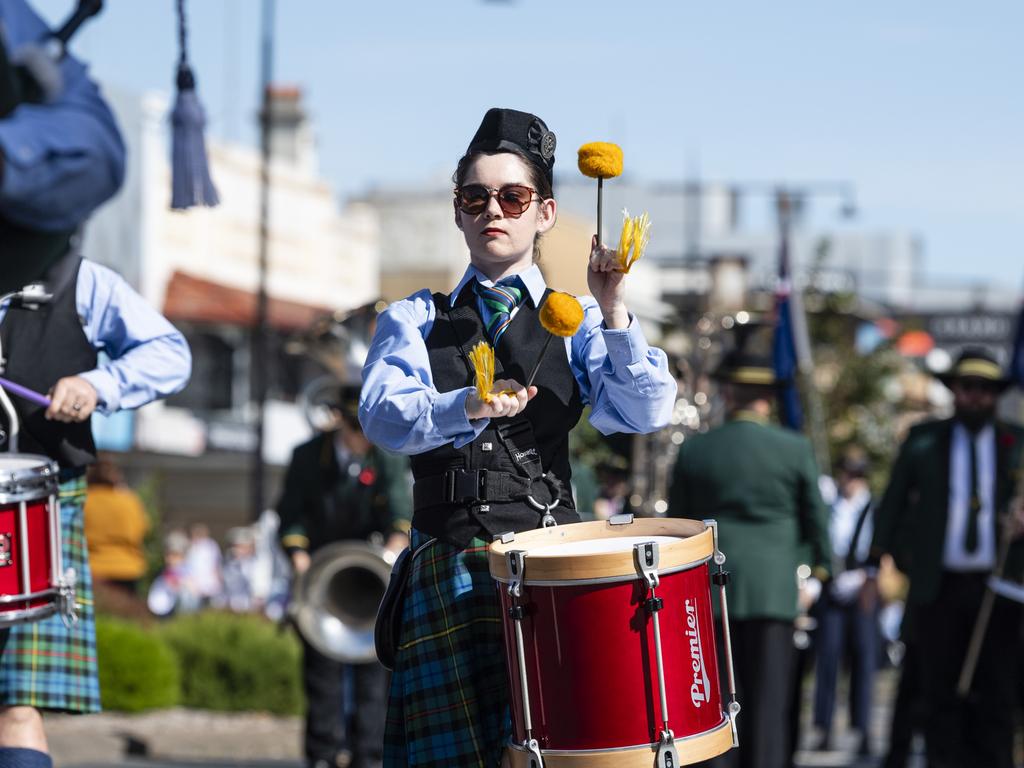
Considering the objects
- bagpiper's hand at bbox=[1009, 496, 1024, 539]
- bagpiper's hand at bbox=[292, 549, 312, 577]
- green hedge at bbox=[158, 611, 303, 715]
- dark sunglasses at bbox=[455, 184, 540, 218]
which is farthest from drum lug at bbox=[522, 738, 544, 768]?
green hedge at bbox=[158, 611, 303, 715]

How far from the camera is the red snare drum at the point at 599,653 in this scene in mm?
4008

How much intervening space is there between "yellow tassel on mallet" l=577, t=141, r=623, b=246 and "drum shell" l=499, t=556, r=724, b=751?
0.76 metres

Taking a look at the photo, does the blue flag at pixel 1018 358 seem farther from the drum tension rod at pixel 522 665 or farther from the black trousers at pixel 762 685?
the drum tension rod at pixel 522 665

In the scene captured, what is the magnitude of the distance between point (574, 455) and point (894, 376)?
14900 millimetres

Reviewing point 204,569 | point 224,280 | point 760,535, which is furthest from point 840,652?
point 224,280

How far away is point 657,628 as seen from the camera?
4055mm

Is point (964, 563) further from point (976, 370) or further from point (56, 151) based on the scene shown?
point (56, 151)

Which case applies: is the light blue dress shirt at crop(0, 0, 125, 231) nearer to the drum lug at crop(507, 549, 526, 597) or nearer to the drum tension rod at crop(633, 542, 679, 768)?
the drum lug at crop(507, 549, 526, 597)

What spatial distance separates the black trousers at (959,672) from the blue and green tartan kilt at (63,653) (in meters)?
4.34

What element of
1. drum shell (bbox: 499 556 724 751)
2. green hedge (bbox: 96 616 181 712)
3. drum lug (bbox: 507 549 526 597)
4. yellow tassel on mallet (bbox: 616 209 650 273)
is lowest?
green hedge (bbox: 96 616 181 712)

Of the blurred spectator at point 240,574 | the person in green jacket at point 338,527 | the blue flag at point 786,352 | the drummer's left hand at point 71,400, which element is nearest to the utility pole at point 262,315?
the blurred spectator at point 240,574

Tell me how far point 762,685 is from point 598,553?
445 cm

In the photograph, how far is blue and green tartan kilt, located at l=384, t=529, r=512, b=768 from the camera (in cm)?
Answer: 430

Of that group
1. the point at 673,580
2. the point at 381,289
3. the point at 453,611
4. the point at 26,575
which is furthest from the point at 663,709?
the point at 381,289
